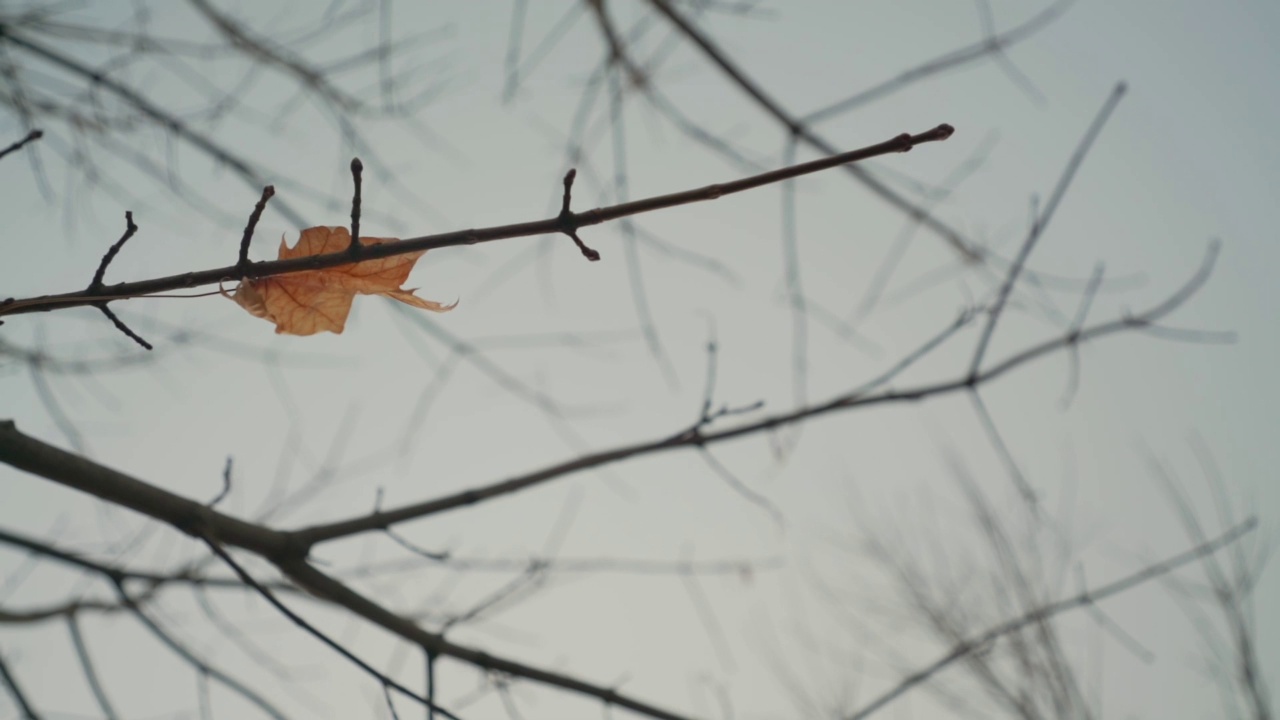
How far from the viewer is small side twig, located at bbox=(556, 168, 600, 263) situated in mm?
490

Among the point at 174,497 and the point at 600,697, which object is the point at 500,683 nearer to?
the point at 600,697

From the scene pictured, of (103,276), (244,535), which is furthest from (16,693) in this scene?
(103,276)

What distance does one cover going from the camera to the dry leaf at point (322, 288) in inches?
22.7

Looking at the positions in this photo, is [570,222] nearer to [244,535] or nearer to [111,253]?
[111,253]

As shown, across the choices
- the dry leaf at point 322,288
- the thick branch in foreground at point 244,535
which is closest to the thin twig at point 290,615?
the thick branch in foreground at point 244,535

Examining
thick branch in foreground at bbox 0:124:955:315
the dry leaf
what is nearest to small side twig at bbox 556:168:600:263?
thick branch in foreground at bbox 0:124:955:315

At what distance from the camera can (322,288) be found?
0.61m

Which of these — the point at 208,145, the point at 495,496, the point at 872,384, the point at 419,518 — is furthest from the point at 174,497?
the point at 208,145

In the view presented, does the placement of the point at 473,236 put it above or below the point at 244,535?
below

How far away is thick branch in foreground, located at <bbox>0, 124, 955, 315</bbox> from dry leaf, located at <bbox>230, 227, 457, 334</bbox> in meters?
0.05

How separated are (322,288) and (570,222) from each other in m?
0.26

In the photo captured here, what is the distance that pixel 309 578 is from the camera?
3.56ft

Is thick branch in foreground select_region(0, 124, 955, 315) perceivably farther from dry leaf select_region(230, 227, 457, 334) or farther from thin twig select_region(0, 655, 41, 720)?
thin twig select_region(0, 655, 41, 720)

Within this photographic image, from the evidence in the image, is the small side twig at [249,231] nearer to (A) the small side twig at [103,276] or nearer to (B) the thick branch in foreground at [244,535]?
(A) the small side twig at [103,276]
